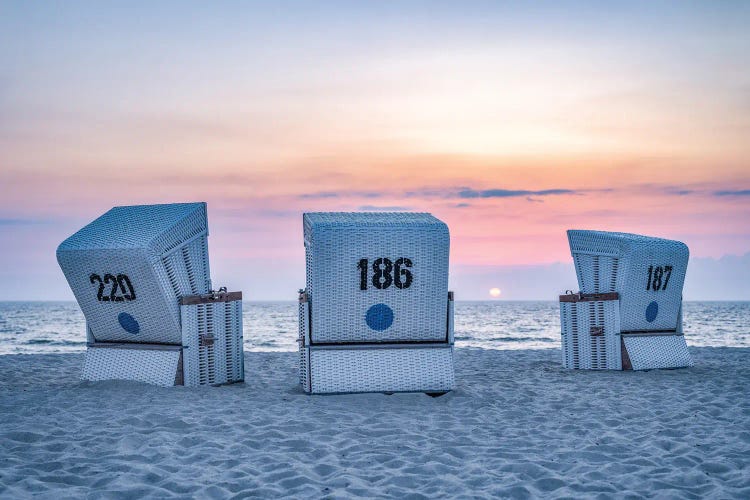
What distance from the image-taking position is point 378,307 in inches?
325

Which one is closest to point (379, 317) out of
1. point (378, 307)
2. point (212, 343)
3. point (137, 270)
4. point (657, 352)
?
point (378, 307)

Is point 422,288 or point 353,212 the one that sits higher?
point 353,212

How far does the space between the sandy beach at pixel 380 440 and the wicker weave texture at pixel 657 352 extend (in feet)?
3.44

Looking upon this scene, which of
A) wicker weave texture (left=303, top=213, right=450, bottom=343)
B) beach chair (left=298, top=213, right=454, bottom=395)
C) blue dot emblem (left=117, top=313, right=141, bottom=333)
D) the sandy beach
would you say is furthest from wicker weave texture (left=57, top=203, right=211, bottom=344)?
wicker weave texture (left=303, top=213, right=450, bottom=343)

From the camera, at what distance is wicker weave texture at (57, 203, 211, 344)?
8.49 metres

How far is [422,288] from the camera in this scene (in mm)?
8297

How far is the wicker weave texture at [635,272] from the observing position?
416 inches

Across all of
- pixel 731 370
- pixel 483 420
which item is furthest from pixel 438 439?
pixel 731 370

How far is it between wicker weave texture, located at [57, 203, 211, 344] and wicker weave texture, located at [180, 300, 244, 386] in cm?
20

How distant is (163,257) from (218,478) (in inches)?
165

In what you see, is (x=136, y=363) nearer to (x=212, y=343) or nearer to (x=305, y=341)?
(x=212, y=343)

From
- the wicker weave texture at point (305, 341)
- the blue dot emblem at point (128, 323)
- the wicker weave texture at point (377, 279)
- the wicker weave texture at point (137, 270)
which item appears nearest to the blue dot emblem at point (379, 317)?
the wicker weave texture at point (377, 279)

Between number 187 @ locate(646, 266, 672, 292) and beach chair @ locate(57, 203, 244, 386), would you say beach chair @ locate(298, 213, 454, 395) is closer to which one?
beach chair @ locate(57, 203, 244, 386)

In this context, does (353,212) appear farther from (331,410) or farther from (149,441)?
(149,441)
